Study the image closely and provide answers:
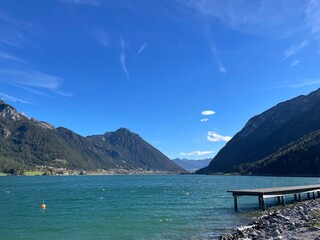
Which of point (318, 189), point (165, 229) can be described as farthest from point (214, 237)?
point (318, 189)

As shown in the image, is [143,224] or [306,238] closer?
[306,238]

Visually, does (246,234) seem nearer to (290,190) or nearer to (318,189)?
(290,190)

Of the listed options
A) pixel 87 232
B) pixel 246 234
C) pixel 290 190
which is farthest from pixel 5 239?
pixel 290 190

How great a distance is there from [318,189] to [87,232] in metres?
46.9

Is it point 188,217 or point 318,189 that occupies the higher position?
point 318,189

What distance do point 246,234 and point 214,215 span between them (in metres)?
21.0

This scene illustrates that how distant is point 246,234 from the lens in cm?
3209

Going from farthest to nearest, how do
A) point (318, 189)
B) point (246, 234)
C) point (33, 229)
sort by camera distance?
point (318, 189) → point (33, 229) → point (246, 234)

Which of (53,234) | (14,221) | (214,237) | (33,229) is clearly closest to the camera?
(214,237)

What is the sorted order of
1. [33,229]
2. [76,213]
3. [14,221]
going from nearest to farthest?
[33,229] < [14,221] < [76,213]

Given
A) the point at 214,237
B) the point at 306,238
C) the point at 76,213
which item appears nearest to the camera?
the point at 306,238

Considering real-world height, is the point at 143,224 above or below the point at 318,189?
below

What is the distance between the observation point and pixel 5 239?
37.6 metres

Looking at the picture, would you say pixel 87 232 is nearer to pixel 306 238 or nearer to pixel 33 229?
pixel 33 229
